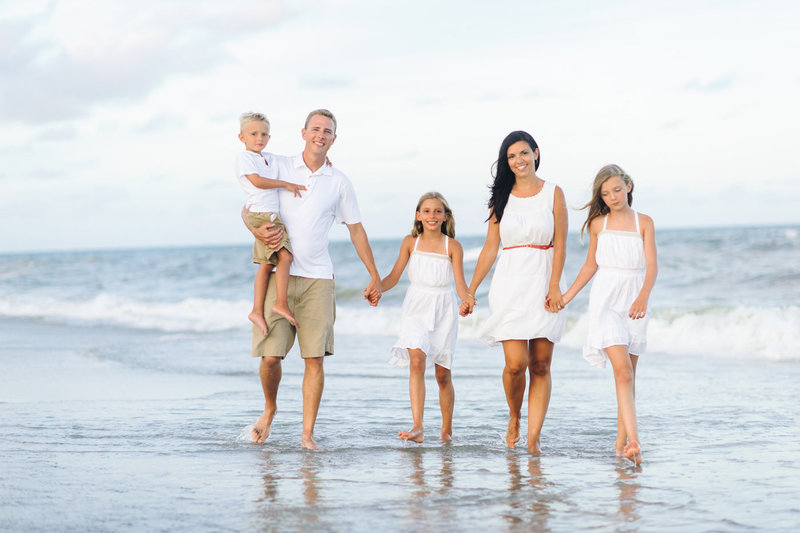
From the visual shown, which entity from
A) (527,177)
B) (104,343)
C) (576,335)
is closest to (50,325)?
(104,343)

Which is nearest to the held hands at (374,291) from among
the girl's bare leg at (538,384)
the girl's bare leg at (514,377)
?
the girl's bare leg at (514,377)

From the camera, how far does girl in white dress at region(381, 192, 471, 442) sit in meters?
5.80

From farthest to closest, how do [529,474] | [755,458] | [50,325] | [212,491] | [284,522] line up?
[50,325] < [755,458] < [529,474] < [212,491] < [284,522]

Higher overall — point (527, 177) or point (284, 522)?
point (527, 177)

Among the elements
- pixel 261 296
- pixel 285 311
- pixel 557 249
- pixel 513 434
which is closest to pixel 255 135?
pixel 261 296

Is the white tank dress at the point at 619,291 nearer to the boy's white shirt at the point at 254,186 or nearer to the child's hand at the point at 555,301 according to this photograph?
the child's hand at the point at 555,301

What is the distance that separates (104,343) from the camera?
1301cm

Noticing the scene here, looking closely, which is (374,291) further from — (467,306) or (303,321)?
(467,306)

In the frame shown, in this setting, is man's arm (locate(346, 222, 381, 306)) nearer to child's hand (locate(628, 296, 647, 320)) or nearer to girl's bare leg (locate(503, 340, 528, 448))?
girl's bare leg (locate(503, 340, 528, 448))

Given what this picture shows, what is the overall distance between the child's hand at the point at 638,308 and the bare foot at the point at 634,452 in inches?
28.4

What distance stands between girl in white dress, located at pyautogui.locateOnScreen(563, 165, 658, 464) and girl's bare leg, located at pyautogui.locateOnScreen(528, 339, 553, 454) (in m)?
0.33

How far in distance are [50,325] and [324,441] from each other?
13053mm

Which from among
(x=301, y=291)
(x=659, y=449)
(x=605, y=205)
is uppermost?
(x=605, y=205)

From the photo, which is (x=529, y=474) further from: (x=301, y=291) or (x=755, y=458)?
(x=301, y=291)
